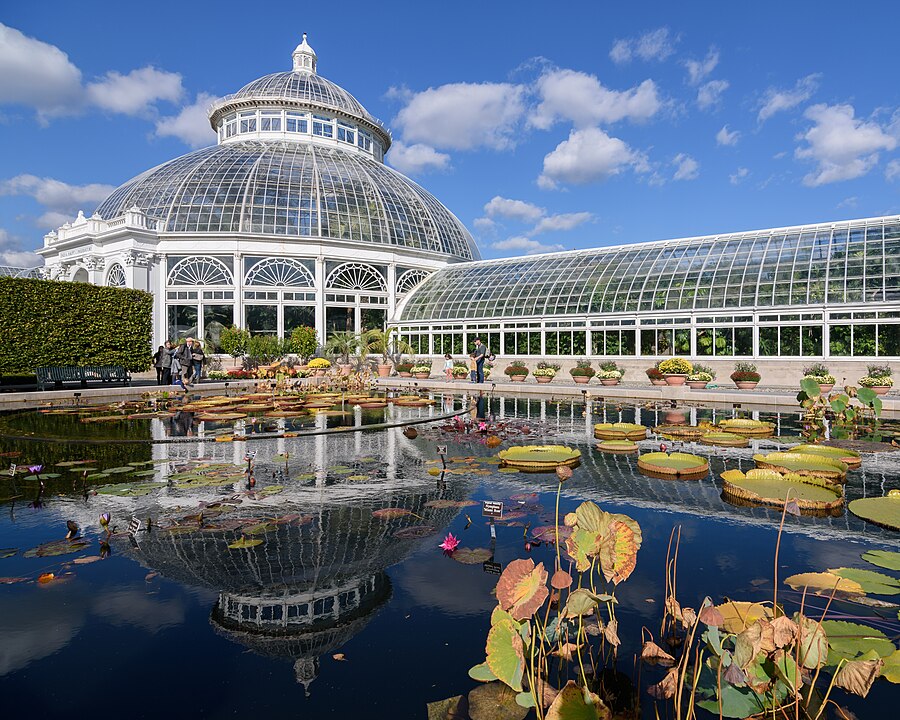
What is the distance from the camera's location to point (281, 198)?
41562 mm

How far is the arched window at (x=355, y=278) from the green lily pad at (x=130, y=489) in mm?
36210

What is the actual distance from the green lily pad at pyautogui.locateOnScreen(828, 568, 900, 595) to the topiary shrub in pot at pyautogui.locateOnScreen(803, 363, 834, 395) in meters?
17.1

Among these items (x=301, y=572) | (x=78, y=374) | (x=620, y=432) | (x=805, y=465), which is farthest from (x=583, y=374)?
(x=301, y=572)

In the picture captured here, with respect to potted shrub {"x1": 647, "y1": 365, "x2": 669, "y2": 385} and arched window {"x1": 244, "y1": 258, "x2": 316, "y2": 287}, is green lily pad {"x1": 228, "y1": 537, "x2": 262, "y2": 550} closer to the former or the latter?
potted shrub {"x1": 647, "y1": 365, "x2": 669, "y2": 385}

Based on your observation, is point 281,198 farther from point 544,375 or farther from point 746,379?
point 746,379

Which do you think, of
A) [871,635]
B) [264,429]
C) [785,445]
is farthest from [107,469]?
[785,445]

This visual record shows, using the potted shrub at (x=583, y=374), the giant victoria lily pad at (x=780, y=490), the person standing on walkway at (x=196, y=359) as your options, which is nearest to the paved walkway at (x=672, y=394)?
the potted shrub at (x=583, y=374)

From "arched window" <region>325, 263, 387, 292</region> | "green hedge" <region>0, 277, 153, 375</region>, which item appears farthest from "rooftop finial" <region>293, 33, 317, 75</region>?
"green hedge" <region>0, 277, 153, 375</region>

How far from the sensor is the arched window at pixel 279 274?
4047cm

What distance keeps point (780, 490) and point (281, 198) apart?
41557 millimetres

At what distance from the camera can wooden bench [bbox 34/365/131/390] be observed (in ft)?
70.6

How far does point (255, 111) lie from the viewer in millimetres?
49594

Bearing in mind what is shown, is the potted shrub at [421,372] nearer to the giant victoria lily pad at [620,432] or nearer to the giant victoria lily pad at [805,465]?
the giant victoria lily pad at [620,432]

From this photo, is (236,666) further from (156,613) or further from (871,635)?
(871,635)
